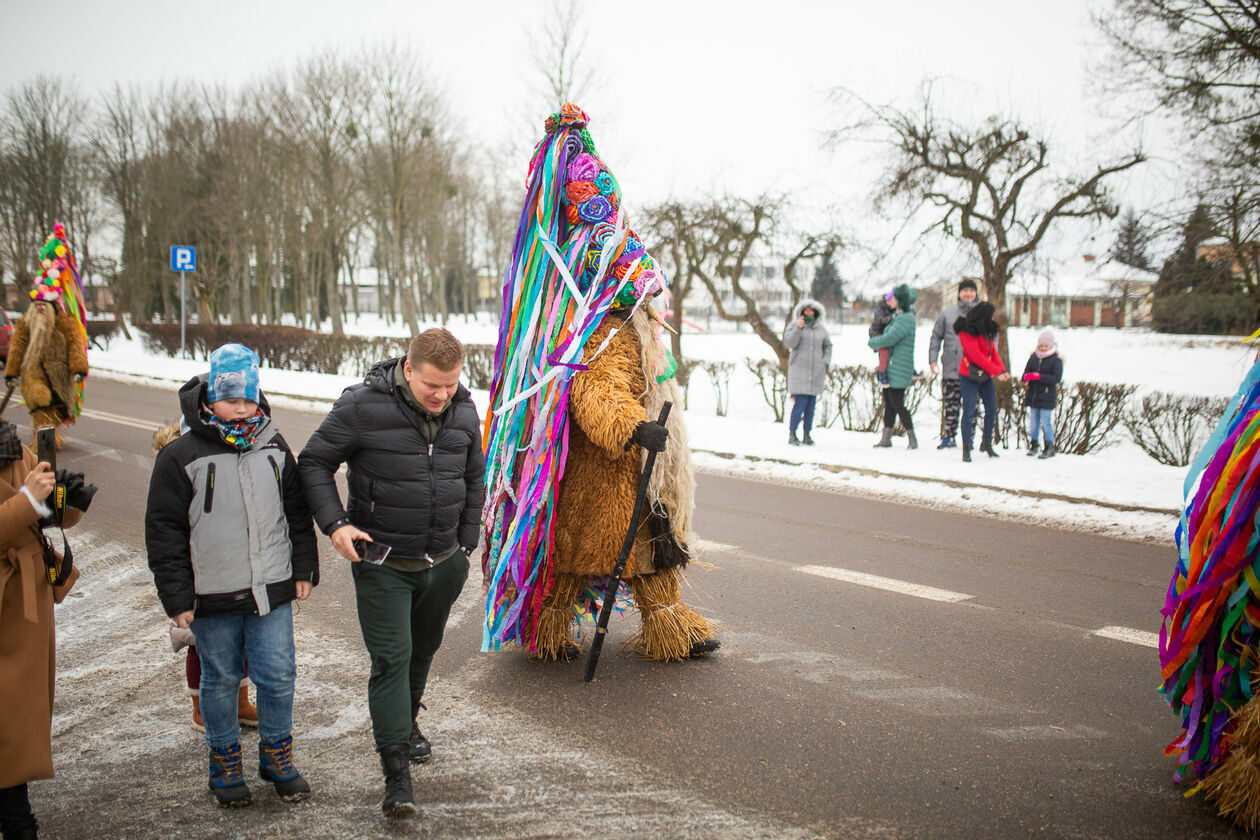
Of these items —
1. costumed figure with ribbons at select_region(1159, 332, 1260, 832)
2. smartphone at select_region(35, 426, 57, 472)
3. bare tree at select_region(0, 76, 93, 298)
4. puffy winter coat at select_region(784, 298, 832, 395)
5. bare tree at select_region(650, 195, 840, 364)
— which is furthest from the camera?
bare tree at select_region(0, 76, 93, 298)

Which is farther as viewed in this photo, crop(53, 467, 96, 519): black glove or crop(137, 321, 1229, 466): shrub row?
crop(137, 321, 1229, 466): shrub row

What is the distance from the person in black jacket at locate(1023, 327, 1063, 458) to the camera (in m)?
10.4

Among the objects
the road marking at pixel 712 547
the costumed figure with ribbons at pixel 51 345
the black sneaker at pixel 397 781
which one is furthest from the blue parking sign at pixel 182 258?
the black sneaker at pixel 397 781

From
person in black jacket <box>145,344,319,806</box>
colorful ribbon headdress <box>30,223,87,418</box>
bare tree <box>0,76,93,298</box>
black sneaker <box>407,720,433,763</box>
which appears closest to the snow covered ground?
black sneaker <box>407,720,433,763</box>

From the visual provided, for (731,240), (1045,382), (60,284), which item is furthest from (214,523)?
(731,240)

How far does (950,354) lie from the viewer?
10484 millimetres

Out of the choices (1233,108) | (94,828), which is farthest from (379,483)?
(1233,108)

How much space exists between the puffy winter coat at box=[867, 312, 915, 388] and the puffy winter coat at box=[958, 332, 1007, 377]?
0.77m

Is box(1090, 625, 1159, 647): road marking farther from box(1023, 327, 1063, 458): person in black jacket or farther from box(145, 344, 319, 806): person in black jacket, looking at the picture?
box(1023, 327, 1063, 458): person in black jacket

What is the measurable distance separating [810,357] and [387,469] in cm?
849

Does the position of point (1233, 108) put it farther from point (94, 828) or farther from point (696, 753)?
point (94, 828)

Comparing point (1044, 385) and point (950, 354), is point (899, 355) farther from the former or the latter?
point (1044, 385)

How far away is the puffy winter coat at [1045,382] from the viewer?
10.4 m

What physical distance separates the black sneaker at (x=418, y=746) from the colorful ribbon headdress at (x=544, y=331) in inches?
31.8
